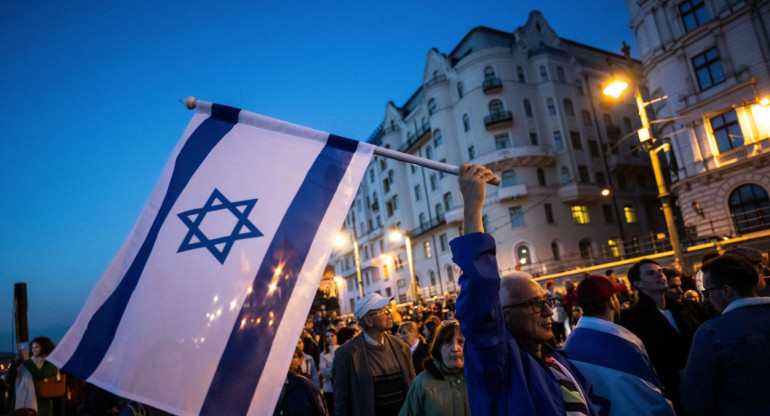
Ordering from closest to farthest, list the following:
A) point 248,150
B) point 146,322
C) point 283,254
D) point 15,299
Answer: point 146,322 → point 283,254 → point 248,150 → point 15,299

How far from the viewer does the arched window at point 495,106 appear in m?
36.1

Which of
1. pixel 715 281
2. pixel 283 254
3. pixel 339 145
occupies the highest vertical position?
pixel 339 145

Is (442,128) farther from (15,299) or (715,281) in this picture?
(715,281)

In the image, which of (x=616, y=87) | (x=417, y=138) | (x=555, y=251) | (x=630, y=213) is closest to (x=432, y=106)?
(x=417, y=138)

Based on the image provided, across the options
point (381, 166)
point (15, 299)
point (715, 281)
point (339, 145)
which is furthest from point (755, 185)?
point (381, 166)

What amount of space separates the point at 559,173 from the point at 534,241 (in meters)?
6.79

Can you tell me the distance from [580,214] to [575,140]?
6.59 m

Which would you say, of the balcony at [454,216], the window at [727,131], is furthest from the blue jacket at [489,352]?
the balcony at [454,216]

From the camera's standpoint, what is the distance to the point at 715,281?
9.62ft

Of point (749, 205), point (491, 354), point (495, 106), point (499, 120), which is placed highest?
point (495, 106)

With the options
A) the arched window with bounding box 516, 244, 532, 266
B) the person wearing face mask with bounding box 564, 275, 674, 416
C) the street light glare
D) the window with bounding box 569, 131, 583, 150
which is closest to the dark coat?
the person wearing face mask with bounding box 564, 275, 674, 416

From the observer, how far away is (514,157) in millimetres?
34312

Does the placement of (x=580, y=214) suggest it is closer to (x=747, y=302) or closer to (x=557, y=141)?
(x=557, y=141)

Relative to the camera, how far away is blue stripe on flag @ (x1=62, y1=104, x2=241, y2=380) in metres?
1.97
